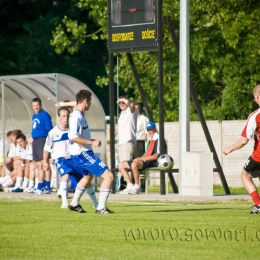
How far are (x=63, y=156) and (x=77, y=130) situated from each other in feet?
9.59

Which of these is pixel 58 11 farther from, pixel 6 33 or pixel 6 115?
pixel 6 115

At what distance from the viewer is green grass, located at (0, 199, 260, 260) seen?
30.0 feet

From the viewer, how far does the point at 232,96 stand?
30.7m

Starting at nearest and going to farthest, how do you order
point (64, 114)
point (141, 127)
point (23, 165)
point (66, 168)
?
point (66, 168) < point (64, 114) < point (141, 127) < point (23, 165)

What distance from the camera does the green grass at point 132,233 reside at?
9.13 m

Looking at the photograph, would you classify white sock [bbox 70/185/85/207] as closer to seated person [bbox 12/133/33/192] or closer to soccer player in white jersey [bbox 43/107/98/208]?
soccer player in white jersey [bbox 43/107/98/208]

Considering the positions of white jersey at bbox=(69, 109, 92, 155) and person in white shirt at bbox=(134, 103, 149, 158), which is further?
person in white shirt at bbox=(134, 103, 149, 158)

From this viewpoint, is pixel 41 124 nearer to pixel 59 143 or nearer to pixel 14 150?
pixel 14 150

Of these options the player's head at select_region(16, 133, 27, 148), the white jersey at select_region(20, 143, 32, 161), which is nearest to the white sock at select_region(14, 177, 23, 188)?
the white jersey at select_region(20, 143, 32, 161)

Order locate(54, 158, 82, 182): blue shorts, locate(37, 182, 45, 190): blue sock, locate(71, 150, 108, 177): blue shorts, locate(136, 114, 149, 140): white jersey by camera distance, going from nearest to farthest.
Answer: locate(71, 150, 108, 177): blue shorts
locate(54, 158, 82, 182): blue shorts
locate(37, 182, 45, 190): blue sock
locate(136, 114, 149, 140): white jersey

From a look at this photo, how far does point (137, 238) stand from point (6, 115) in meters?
17.4

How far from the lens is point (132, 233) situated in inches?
429

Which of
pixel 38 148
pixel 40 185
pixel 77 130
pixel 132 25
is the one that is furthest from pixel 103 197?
pixel 38 148

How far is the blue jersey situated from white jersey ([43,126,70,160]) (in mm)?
3174
